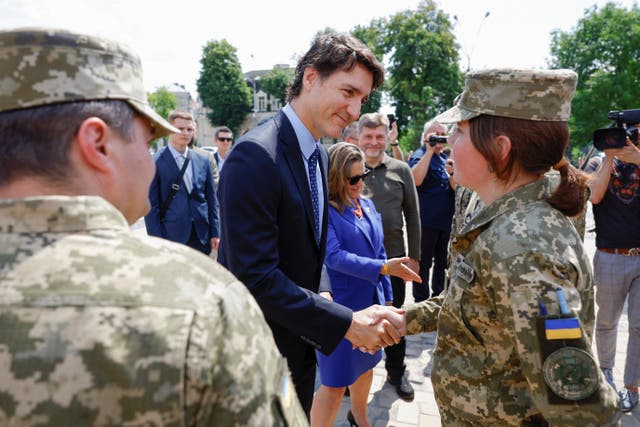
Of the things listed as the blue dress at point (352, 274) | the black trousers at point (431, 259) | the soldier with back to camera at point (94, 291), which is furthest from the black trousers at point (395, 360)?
the soldier with back to camera at point (94, 291)

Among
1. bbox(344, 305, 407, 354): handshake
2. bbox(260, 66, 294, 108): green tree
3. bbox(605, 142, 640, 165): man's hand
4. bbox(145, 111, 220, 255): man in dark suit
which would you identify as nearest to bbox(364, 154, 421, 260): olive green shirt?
bbox(605, 142, 640, 165): man's hand

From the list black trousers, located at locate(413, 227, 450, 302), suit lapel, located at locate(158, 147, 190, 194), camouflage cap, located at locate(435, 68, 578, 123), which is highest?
camouflage cap, located at locate(435, 68, 578, 123)

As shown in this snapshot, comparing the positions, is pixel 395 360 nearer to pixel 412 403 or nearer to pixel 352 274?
pixel 412 403

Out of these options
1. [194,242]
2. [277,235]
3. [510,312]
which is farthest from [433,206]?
[510,312]

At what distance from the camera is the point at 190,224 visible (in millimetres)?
5383

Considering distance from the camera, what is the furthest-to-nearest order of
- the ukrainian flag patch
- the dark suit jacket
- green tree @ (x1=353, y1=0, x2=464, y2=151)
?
green tree @ (x1=353, y1=0, x2=464, y2=151) < the dark suit jacket < the ukrainian flag patch

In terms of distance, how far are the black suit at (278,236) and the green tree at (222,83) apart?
52.4 metres

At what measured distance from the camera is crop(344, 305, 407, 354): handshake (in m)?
2.14

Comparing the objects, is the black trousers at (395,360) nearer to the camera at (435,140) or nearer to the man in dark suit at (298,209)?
the man in dark suit at (298,209)

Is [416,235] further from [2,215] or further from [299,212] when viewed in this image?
[2,215]

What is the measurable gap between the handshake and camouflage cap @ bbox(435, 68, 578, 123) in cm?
105

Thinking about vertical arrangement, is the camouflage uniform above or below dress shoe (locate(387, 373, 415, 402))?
above

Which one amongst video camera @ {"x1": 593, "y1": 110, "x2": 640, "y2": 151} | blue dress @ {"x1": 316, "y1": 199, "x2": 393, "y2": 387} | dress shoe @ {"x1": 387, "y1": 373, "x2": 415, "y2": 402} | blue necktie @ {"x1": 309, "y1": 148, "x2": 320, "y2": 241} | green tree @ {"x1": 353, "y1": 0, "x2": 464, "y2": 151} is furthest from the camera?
green tree @ {"x1": 353, "y1": 0, "x2": 464, "y2": 151}

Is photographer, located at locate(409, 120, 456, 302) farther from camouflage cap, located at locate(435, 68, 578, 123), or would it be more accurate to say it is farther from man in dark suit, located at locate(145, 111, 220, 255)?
camouflage cap, located at locate(435, 68, 578, 123)
